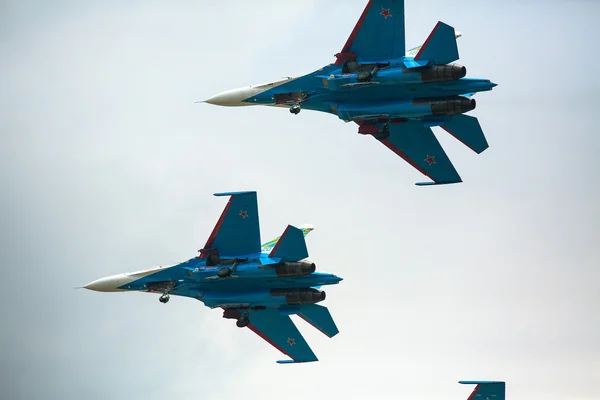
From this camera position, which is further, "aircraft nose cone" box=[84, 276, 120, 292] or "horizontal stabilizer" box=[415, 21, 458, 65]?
"aircraft nose cone" box=[84, 276, 120, 292]

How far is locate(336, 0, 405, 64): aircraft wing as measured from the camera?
202 feet

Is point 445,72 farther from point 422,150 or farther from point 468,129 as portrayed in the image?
point 422,150

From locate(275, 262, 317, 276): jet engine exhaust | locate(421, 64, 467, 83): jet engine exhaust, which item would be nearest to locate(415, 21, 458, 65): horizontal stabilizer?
locate(421, 64, 467, 83): jet engine exhaust

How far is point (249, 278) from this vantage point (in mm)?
63000

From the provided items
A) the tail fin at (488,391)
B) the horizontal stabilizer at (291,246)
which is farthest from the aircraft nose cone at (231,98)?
the tail fin at (488,391)

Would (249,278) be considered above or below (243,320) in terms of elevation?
above

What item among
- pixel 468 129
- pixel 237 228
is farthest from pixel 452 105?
pixel 237 228

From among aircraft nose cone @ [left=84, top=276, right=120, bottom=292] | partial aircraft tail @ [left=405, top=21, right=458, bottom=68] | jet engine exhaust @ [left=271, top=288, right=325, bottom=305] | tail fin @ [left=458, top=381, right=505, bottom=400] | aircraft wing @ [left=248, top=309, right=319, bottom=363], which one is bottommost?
tail fin @ [left=458, top=381, right=505, bottom=400]

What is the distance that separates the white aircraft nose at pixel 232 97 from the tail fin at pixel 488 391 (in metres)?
14.0

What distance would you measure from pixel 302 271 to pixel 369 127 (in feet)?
21.4

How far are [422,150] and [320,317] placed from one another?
24.7ft

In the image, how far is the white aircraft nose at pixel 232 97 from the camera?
65125mm

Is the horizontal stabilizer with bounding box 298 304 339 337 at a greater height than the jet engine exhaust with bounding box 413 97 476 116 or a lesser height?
lesser

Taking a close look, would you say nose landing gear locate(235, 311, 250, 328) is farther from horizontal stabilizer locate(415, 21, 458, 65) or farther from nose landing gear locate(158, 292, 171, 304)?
A: horizontal stabilizer locate(415, 21, 458, 65)
